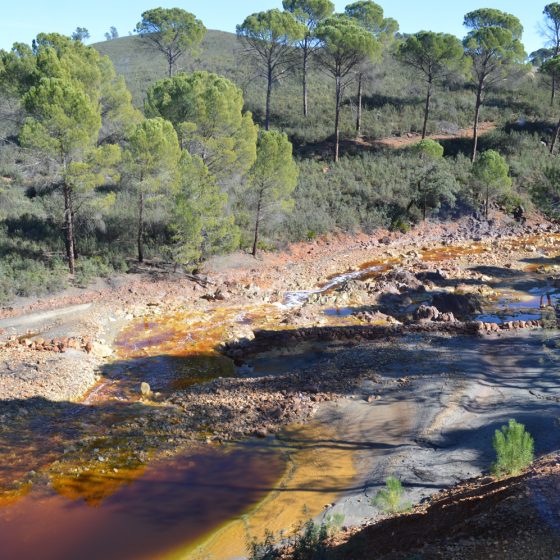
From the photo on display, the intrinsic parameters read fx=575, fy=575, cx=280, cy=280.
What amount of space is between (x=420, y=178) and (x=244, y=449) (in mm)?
32377

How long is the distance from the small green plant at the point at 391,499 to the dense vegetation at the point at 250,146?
19140 millimetres

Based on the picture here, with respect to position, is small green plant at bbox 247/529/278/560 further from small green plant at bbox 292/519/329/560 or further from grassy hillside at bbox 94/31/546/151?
grassy hillside at bbox 94/31/546/151

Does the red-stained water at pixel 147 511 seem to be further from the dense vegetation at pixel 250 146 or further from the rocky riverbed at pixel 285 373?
the dense vegetation at pixel 250 146

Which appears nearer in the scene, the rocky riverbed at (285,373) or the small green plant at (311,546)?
the small green plant at (311,546)

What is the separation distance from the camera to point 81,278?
27984 millimetres

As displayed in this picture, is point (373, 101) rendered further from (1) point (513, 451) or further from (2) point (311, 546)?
(2) point (311, 546)

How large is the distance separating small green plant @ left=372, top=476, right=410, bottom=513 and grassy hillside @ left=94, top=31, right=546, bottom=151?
44367mm

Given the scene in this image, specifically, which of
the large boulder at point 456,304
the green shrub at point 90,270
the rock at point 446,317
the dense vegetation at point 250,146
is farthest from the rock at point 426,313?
the green shrub at point 90,270

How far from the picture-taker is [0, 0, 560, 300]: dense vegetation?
1088 inches

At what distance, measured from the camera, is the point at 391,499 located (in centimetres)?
1107

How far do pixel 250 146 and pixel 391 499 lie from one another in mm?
24099

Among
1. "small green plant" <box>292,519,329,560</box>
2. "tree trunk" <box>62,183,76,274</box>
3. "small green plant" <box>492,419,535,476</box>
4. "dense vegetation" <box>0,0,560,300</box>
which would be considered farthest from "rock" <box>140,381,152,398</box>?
"tree trunk" <box>62,183,76,274</box>

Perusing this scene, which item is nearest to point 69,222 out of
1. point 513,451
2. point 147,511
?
point 147,511

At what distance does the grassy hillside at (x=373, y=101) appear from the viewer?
5641 cm
